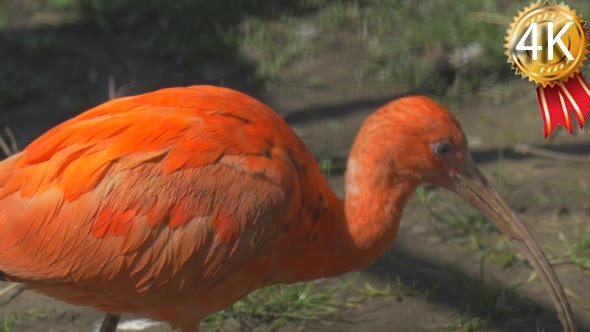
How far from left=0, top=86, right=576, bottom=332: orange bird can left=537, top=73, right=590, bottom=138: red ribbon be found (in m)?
1.34

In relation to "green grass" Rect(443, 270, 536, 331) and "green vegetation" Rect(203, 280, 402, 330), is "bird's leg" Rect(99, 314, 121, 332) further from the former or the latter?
"green grass" Rect(443, 270, 536, 331)

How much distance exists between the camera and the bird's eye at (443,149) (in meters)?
4.46

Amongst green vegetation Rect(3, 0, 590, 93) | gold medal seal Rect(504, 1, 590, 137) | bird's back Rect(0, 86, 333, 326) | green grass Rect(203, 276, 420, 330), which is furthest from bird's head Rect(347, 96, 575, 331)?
green vegetation Rect(3, 0, 590, 93)

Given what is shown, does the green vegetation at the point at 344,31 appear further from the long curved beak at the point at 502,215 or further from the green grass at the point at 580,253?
the long curved beak at the point at 502,215

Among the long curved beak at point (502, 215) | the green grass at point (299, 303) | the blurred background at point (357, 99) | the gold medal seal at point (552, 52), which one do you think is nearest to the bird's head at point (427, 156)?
the long curved beak at point (502, 215)

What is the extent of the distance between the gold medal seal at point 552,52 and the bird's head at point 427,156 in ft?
3.75

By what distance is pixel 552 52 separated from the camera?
18.3 ft

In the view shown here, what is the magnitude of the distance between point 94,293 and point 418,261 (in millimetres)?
2018

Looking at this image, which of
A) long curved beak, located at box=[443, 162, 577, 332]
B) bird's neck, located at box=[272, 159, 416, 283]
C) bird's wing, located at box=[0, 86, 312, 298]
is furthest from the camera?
long curved beak, located at box=[443, 162, 577, 332]

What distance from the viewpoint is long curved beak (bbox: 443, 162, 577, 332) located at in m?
4.54

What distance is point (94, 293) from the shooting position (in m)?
4.22

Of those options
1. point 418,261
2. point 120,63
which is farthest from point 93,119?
point 120,63

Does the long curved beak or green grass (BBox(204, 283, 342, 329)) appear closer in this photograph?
the long curved beak

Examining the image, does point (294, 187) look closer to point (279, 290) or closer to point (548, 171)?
point (279, 290)
